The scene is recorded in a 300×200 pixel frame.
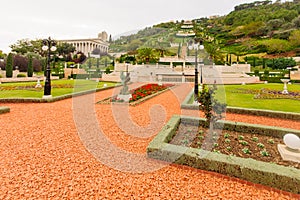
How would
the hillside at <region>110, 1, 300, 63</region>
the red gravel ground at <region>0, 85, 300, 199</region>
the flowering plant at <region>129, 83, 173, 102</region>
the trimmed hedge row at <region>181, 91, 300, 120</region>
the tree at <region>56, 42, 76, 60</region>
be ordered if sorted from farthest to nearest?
the tree at <region>56, 42, 76, 60</region> < the hillside at <region>110, 1, 300, 63</region> < the flowering plant at <region>129, 83, 173, 102</region> < the trimmed hedge row at <region>181, 91, 300, 120</region> < the red gravel ground at <region>0, 85, 300, 199</region>

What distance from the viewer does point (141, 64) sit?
133ft

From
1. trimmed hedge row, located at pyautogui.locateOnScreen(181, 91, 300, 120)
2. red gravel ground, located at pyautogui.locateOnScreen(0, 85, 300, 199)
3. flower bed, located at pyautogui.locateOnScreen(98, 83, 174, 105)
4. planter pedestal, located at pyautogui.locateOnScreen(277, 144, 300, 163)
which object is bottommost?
red gravel ground, located at pyautogui.locateOnScreen(0, 85, 300, 199)

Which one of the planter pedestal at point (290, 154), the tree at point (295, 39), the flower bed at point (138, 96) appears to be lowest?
the planter pedestal at point (290, 154)

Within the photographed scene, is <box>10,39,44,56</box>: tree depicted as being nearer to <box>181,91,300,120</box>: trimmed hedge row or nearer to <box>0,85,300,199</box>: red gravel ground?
<box>0,85,300,199</box>: red gravel ground

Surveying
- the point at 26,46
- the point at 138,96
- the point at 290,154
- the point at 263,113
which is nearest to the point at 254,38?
the point at 138,96

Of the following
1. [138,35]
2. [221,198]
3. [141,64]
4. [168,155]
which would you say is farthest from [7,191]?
[138,35]

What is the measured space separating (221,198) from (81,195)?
2.32m

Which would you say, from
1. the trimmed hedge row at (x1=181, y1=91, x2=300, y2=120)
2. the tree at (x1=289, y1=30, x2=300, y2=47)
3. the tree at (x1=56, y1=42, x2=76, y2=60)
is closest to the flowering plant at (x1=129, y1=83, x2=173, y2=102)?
the trimmed hedge row at (x1=181, y1=91, x2=300, y2=120)

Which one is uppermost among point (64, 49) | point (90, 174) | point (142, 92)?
point (64, 49)

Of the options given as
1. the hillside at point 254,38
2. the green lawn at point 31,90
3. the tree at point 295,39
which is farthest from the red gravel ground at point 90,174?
the tree at point 295,39

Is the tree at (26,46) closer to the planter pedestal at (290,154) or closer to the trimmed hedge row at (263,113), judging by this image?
the trimmed hedge row at (263,113)

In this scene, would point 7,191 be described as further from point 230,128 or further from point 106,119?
point 230,128

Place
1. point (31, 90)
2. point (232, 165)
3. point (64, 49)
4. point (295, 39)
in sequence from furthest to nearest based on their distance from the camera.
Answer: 1. point (64, 49)
2. point (295, 39)
3. point (31, 90)
4. point (232, 165)

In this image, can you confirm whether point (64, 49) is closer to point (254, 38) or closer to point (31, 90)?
point (31, 90)
